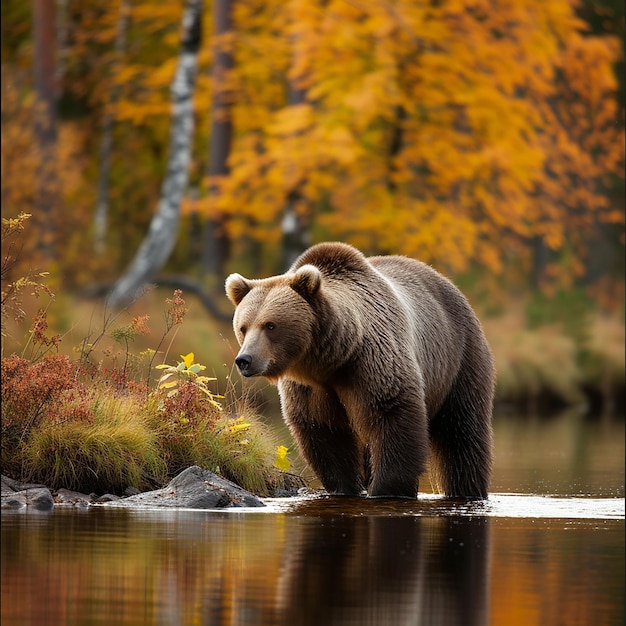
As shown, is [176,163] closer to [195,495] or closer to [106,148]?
[106,148]

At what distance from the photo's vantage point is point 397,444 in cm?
1030

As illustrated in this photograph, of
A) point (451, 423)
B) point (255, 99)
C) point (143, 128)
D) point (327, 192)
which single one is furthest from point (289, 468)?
point (143, 128)

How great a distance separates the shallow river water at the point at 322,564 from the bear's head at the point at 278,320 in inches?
40.8

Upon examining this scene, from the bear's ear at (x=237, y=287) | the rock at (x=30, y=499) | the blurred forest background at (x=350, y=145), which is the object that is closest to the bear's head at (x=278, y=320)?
the bear's ear at (x=237, y=287)

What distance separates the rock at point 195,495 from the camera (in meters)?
9.50

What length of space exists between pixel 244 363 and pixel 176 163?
15739mm

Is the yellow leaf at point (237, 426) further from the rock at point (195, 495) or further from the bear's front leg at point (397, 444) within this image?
the bear's front leg at point (397, 444)

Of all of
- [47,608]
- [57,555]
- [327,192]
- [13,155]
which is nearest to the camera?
[47,608]

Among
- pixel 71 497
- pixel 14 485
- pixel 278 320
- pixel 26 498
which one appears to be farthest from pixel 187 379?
pixel 26 498

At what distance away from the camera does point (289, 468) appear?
11.3 meters

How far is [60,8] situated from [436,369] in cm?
2639

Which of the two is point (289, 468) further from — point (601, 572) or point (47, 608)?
point (47, 608)

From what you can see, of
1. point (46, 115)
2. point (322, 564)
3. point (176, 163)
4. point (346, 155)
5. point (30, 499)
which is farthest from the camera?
point (46, 115)

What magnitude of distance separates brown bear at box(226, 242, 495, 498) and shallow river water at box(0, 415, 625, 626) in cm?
48
